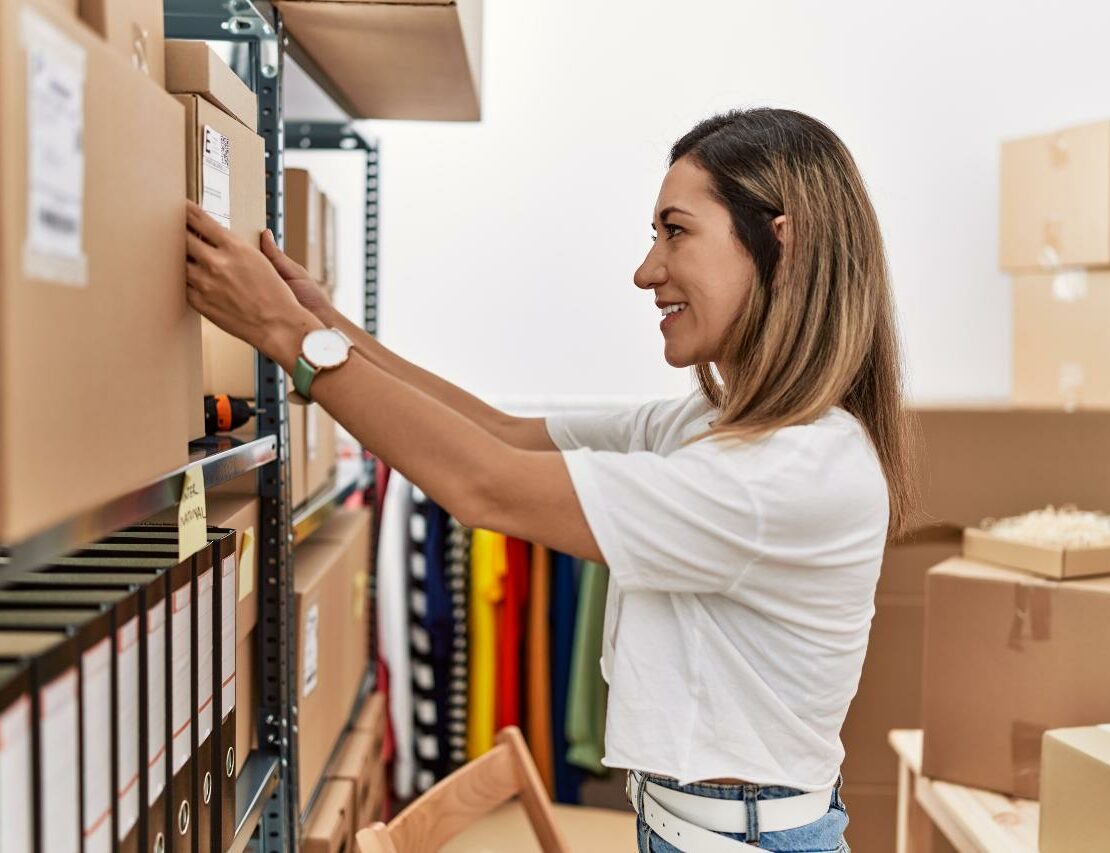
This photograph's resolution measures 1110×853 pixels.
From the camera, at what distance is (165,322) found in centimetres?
82

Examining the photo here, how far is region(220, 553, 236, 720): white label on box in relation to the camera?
1.06 meters

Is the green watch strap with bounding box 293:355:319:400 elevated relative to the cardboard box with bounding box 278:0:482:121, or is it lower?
lower

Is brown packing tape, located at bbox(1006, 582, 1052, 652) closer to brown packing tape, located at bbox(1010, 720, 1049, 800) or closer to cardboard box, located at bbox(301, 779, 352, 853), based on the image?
brown packing tape, located at bbox(1010, 720, 1049, 800)

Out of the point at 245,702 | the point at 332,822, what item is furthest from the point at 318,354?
the point at 332,822

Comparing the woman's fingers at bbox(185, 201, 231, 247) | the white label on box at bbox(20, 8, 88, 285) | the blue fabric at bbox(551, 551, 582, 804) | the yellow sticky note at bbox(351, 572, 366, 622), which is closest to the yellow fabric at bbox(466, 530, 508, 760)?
the blue fabric at bbox(551, 551, 582, 804)

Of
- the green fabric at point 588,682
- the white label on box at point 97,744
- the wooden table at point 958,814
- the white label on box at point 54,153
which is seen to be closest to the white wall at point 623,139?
the green fabric at point 588,682

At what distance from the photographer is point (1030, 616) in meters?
1.64

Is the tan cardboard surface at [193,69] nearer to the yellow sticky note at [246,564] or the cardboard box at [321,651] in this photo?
the yellow sticky note at [246,564]

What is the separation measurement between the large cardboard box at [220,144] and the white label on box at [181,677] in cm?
24

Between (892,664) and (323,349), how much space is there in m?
1.91

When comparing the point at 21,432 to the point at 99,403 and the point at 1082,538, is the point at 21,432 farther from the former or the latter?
the point at 1082,538

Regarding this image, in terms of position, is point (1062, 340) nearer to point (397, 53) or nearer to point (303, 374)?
point (397, 53)

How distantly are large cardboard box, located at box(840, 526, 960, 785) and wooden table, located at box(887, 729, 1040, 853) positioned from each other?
54 cm

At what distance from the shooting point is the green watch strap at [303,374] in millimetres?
946
